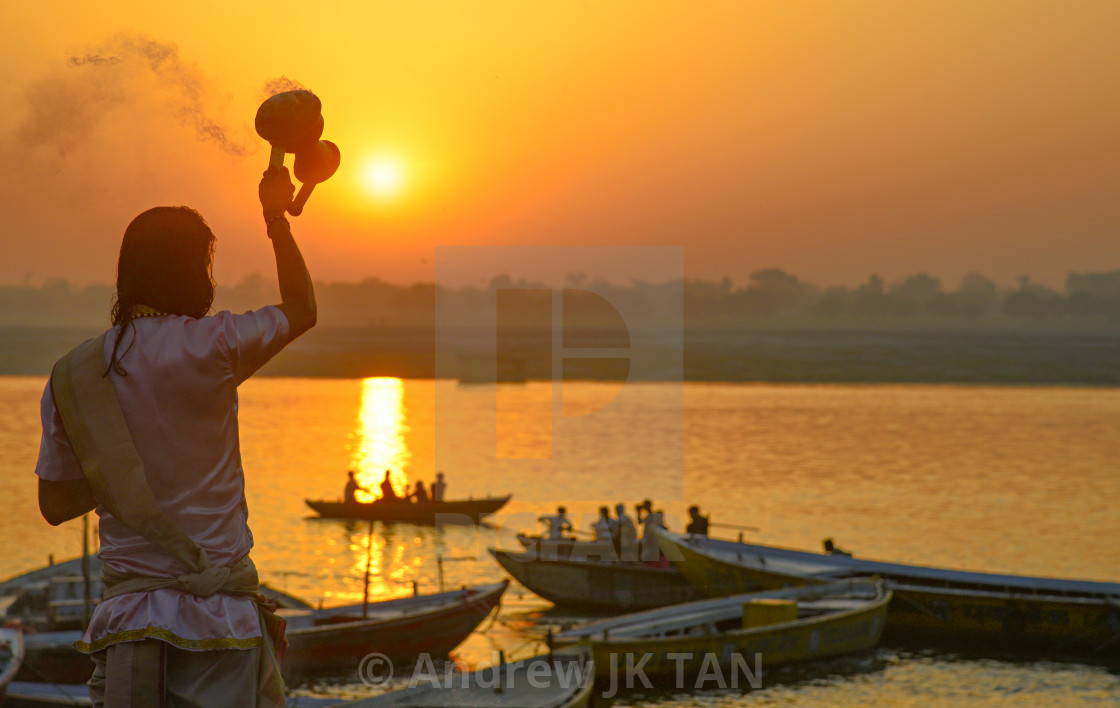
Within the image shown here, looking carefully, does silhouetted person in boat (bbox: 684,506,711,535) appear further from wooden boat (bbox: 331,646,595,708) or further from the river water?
wooden boat (bbox: 331,646,595,708)

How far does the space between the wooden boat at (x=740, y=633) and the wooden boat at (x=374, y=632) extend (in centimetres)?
521

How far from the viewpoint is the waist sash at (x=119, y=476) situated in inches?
131

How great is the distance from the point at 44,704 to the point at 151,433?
19.0 m

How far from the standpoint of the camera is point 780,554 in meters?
34.5

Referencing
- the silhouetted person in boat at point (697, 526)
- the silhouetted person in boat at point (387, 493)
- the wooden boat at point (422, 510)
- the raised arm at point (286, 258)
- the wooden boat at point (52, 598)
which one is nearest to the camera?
the raised arm at point (286, 258)

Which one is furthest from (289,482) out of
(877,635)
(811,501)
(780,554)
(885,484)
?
(877,635)

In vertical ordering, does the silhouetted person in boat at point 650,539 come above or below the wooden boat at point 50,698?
above

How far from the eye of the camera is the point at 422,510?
192ft

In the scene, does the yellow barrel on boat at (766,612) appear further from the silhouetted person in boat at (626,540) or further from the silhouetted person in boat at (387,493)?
the silhouetted person in boat at (387,493)

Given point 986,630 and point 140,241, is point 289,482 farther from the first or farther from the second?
point 140,241

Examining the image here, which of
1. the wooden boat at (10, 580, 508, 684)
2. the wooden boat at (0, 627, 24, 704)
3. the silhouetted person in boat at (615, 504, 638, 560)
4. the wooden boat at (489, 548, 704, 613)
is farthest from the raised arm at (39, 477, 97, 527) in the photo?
the silhouetted person in boat at (615, 504, 638, 560)

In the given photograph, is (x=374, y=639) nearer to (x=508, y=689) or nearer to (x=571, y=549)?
(x=571, y=549)

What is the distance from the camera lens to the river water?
97.0ft

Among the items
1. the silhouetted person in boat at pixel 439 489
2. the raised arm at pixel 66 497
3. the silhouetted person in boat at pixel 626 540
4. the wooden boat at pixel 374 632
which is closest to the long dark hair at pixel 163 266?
the raised arm at pixel 66 497
